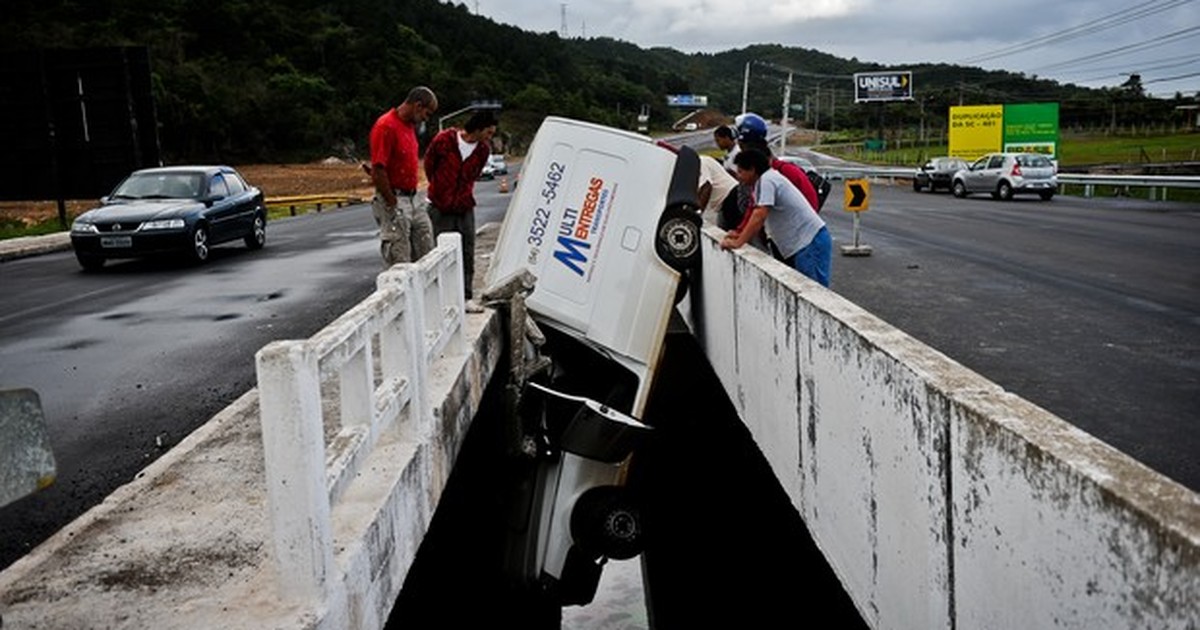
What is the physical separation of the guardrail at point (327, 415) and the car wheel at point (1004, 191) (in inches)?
1316

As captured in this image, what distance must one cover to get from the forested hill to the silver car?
4898cm

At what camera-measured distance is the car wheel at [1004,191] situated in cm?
3521

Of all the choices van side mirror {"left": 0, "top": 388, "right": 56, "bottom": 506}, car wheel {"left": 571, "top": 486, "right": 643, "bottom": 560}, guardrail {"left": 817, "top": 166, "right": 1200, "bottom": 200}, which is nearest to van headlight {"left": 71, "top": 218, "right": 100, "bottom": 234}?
car wheel {"left": 571, "top": 486, "right": 643, "bottom": 560}

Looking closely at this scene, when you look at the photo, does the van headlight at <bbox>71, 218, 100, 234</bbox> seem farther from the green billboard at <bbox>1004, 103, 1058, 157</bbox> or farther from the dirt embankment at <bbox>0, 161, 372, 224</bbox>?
the green billboard at <bbox>1004, 103, 1058, 157</bbox>

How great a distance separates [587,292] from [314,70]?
339ft

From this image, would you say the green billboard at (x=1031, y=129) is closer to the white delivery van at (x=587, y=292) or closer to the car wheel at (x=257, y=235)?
the car wheel at (x=257, y=235)

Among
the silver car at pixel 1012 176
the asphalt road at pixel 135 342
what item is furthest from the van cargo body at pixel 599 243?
the silver car at pixel 1012 176

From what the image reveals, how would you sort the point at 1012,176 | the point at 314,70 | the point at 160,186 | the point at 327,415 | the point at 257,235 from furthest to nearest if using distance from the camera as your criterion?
the point at 314,70
the point at 1012,176
the point at 257,235
the point at 160,186
the point at 327,415

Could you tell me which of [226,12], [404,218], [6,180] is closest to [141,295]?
[404,218]

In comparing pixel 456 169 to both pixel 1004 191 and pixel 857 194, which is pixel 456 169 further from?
pixel 1004 191

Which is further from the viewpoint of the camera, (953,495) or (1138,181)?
(1138,181)

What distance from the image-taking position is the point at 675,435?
970 cm

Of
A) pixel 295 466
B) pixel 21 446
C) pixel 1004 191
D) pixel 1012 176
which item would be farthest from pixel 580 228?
pixel 1004 191

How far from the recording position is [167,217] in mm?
15781
